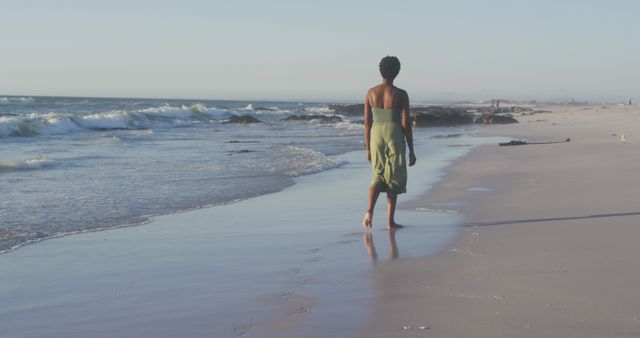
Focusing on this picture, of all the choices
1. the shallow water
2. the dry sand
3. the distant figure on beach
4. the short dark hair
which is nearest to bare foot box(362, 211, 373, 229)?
the distant figure on beach

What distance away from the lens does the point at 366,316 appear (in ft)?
12.8

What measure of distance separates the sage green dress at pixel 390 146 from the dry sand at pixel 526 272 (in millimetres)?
771

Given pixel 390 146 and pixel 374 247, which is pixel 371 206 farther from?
pixel 374 247

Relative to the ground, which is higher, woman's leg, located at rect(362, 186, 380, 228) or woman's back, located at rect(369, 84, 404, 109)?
woman's back, located at rect(369, 84, 404, 109)

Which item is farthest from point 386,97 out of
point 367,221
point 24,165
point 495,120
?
point 495,120

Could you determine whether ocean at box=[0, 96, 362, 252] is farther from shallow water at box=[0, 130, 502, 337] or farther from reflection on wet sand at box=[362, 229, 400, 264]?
reflection on wet sand at box=[362, 229, 400, 264]

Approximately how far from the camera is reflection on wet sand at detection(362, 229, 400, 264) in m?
5.59

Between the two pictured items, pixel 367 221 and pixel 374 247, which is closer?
pixel 374 247

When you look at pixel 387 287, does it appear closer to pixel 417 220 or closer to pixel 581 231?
pixel 581 231

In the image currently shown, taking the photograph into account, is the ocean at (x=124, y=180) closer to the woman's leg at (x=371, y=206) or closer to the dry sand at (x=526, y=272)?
the woman's leg at (x=371, y=206)

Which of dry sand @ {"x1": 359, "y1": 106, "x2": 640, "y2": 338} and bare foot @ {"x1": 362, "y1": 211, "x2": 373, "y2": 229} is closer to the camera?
dry sand @ {"x1": 359, "y1": 106, "x2": 640, "y2": 338}

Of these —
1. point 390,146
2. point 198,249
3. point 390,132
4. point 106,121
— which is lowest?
point 106,121

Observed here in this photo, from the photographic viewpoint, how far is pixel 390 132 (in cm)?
697

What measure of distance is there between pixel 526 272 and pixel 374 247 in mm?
1508
